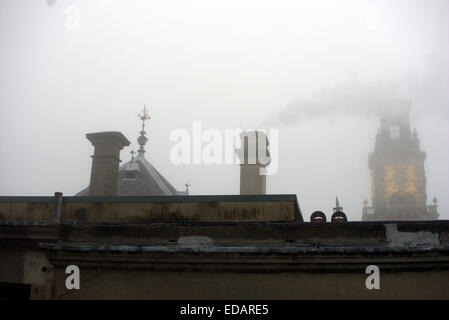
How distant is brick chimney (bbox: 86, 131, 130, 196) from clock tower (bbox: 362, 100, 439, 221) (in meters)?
64.7

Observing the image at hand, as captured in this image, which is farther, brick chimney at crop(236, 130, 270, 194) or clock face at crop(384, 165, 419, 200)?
clock face at crop(384, 165, 419, 200)

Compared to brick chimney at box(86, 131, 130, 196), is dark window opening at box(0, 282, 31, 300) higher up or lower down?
lower down

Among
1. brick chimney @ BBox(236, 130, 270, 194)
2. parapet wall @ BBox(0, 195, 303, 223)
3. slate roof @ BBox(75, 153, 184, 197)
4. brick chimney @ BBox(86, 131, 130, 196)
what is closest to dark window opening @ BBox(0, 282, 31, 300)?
parapet wall @ BBox(0, 195, 303, 223)

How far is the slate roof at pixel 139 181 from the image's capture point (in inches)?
720

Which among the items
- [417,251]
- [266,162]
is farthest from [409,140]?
[417,251]

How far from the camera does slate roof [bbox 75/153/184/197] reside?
720 inches

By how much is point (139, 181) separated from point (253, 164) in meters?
8.43

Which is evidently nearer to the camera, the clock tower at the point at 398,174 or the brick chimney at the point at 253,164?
the brick chimney at the point at 253,164

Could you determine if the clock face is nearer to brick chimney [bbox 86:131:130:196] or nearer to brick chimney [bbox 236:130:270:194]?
brick chimney [bbox 236:130:270:194]

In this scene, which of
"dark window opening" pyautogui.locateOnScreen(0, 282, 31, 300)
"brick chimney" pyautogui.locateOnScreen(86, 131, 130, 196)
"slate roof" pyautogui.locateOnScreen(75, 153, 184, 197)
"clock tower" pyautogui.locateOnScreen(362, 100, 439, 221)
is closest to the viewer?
"dark window opening" pyautogui.locateOnScreen(0, 282, 31, 300)

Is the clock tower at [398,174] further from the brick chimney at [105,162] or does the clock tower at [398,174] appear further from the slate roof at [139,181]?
the brick chimney at [105,162]

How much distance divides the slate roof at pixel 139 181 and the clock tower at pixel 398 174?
57.9m

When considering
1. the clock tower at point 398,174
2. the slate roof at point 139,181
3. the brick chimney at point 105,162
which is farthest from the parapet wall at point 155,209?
the clock tower at point 398,174

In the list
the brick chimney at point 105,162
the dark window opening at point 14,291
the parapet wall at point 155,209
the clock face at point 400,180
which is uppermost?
the clock face at point 400,180
